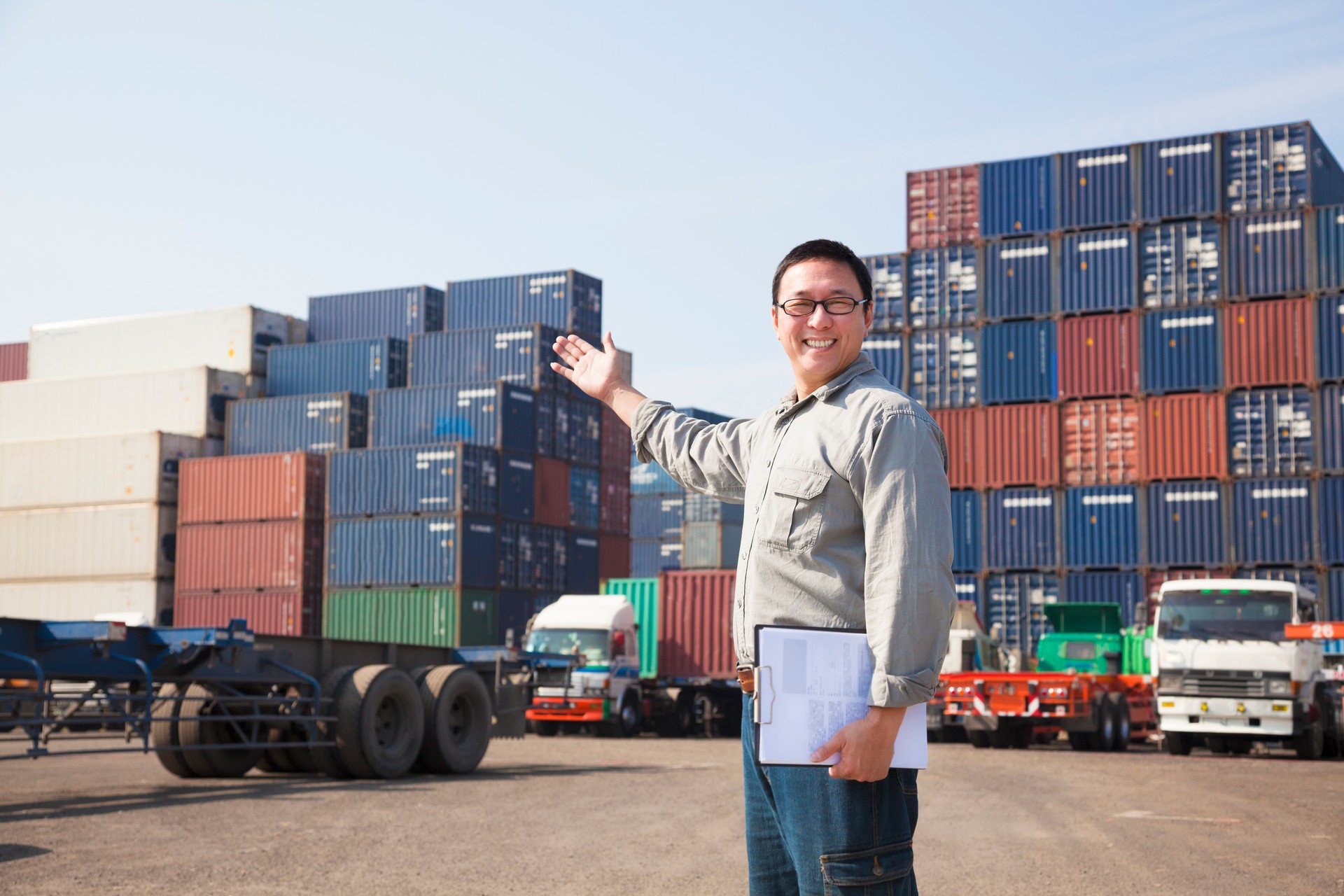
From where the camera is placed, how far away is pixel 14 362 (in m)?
49.0

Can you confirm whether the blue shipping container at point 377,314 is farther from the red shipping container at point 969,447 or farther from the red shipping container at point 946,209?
the red shipping container at point 969,447

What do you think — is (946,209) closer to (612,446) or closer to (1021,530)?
(1021,530)

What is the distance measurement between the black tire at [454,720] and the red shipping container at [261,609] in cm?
2130

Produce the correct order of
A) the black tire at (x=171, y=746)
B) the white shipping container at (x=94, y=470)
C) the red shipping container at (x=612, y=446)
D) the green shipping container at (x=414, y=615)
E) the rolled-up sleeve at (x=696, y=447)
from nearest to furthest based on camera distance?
1. the rolled-up sleeve at (x=696, y=447)
2. the black tire at (x=171, y=746)
3. the green shipping container at (x=414, y=615)
4. the white shipping container at (x=94, y=470)
5. the red shipping container at (x=612, y=446)

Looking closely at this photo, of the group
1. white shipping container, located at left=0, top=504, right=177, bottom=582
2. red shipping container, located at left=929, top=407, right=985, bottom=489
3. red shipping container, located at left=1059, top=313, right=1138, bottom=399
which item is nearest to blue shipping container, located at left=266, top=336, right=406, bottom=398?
white shipping container, located at left=0, top=504, right=177, bottom=582

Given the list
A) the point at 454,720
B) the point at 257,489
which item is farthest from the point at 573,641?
the point at 257,489

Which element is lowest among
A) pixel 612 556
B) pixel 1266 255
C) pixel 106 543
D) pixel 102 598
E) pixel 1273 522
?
pixel 102 598

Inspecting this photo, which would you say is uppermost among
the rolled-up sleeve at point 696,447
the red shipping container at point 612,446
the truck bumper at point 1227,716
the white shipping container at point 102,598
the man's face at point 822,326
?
the red shipping container at point 612,446

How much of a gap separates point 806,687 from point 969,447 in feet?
99.3

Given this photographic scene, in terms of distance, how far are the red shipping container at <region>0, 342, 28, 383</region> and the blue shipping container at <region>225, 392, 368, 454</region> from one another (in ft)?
43.3

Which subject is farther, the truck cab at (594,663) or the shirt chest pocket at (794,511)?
the truck cab at (594,663)

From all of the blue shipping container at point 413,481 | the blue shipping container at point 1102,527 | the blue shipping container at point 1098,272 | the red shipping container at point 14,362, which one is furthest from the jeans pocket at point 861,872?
the red shipping container at point 14,362

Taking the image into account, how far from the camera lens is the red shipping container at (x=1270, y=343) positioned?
29672 millimetres

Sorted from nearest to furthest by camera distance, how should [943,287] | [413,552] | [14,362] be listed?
[943,287], [413,552], [14,362]
